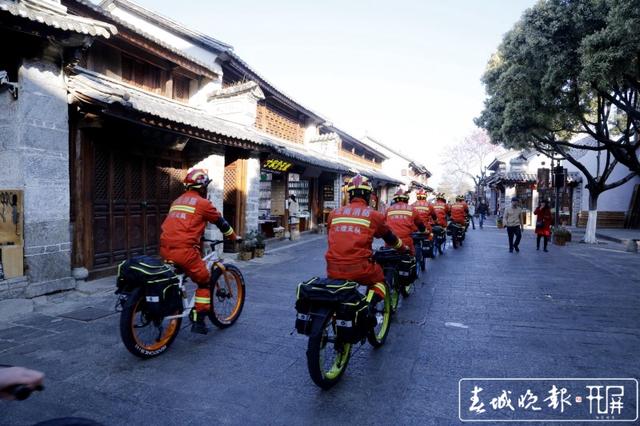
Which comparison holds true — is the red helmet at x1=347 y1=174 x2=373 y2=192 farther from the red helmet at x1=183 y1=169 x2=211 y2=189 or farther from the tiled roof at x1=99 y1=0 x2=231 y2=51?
the tiled roof at x1=99 y1=0 x2=231 y2=51

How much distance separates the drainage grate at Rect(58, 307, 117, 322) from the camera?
541 cm

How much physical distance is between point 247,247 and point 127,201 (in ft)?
11.3

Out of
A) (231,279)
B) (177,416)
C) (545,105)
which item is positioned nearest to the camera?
(177,416)

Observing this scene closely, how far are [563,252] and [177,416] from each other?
14416mm

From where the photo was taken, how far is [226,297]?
525 centimetres

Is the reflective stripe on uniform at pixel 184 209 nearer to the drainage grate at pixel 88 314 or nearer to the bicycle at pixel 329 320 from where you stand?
the bicycle at pixel 329 320

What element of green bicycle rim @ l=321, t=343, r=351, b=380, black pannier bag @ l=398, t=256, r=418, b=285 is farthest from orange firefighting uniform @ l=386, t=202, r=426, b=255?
green bicycle rim @ l=321, t=343, r=351, b=380

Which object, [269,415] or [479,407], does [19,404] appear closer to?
[269,415]

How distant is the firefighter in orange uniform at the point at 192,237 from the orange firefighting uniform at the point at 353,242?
1536mm

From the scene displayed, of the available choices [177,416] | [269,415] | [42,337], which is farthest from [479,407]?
[42,337]

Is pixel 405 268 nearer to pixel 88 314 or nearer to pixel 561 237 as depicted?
pixel 88 314

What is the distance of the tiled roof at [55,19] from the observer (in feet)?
16.5

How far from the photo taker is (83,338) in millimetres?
4684

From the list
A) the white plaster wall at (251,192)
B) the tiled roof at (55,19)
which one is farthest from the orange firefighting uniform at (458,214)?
the tiled roof at (55,19)
